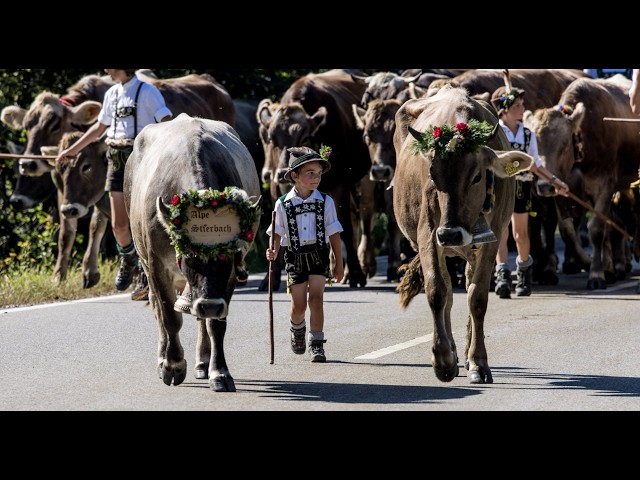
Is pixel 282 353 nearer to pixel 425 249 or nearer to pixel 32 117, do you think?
pixel 425 249

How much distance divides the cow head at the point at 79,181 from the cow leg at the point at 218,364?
7291mm

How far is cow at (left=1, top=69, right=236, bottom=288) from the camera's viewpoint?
57.5 feet

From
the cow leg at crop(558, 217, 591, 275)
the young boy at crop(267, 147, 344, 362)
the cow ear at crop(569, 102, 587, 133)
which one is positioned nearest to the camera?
the young boy at crop(267, 147, 344, 362)

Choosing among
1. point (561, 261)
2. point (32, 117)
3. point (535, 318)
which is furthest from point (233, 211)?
point (561, 261)

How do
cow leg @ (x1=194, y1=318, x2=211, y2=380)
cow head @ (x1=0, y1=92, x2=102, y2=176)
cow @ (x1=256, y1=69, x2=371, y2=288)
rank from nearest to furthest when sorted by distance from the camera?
1. cow leg @ (x1=194, y1=318, x2=211, y2=380)
2. cow @ (x1=256, y1=69, x2=371, y2=288)
3. cow head @ (x1=0, y1=92, x2=102, y2=176)

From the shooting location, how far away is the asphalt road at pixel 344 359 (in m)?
9.54

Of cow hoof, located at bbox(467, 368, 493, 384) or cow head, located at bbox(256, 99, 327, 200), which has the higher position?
cow head, located at bbox(256, 99, 327, 200)

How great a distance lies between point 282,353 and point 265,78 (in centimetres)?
1372

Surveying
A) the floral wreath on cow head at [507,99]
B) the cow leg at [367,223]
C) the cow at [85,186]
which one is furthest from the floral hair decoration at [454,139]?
the cow leg at [367,223]

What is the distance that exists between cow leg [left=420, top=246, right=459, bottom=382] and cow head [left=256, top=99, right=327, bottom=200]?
6.84 m

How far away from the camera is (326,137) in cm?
1845

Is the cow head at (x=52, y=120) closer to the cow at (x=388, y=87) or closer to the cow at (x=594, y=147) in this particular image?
the cow at (x=388, y=87)

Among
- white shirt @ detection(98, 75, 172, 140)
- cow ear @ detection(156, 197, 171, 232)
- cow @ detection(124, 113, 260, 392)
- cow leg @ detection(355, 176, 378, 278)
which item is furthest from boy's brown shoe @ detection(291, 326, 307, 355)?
cow leg @ detection(355, 176, 378, 278)

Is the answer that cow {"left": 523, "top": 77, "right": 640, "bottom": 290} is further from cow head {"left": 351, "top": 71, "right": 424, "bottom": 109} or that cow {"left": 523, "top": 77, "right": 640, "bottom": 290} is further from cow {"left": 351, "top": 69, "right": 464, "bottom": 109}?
cow head {"left": 351, "top": 71, "right": 424, "bottom": 109}
